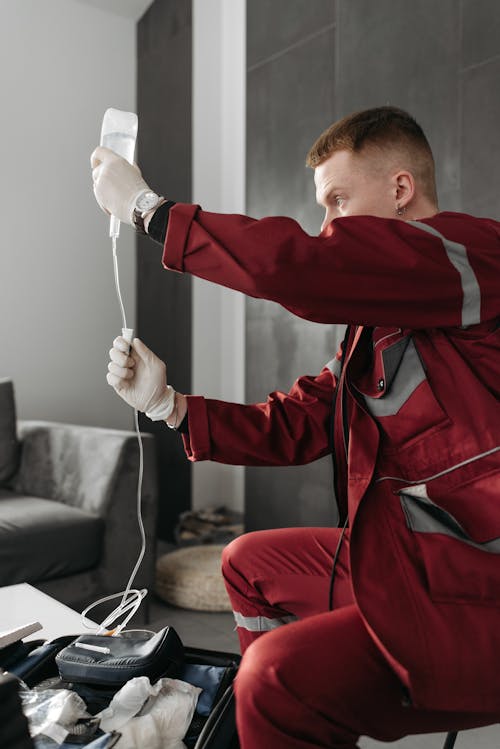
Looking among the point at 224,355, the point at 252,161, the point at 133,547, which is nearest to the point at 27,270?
the point at 224,355

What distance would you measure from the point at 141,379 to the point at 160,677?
514 millimetres

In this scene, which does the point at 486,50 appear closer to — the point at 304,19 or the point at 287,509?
the point at 304,19

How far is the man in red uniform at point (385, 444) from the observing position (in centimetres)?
83

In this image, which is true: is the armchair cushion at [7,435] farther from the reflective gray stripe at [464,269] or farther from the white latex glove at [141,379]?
the reflective gray stripe at [464,269]

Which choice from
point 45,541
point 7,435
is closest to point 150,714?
point 45,541

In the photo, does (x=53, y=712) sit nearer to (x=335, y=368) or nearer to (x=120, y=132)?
(x=335, y=368)

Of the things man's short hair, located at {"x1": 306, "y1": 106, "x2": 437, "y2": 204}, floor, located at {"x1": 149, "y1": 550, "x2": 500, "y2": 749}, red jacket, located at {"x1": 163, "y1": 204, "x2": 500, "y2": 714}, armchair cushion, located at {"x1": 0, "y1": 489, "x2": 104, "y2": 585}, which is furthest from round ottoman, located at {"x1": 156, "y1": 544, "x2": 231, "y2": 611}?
man's short hair, located at {"x1": 306, "y1": 106, "x2": 437, "y2": 204}

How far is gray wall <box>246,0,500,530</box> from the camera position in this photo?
6.83 feet

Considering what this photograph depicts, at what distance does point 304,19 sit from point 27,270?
1.84 meters

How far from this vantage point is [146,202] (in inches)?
40.3

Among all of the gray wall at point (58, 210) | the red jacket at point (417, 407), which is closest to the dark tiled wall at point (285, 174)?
the gray wall at point (58, 210)

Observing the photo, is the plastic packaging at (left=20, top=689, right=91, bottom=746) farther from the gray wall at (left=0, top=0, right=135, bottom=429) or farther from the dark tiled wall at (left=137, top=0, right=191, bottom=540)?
the gray wall at (left=0, top=0, right=135, bottom=429)

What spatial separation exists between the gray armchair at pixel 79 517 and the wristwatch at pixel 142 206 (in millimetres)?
1548

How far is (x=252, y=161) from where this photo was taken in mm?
3041
